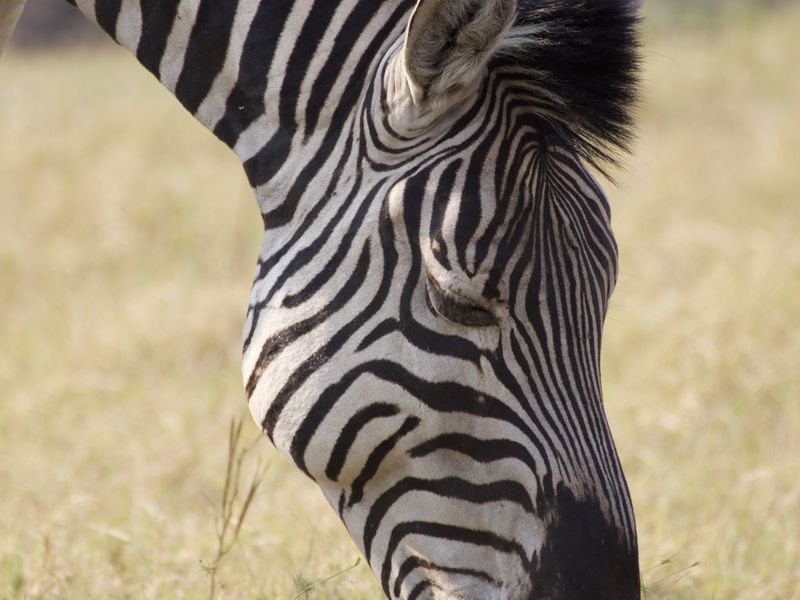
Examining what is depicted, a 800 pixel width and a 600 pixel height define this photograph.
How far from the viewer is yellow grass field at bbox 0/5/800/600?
11.6 ft

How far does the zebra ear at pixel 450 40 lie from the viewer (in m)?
1.99

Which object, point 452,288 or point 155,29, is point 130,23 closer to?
point 155,29

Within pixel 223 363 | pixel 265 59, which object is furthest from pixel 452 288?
pixel 223 363

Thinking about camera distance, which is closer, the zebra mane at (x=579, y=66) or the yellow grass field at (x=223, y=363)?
the zebra mane at (x=579, y=66)

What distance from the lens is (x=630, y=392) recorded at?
17.2ft

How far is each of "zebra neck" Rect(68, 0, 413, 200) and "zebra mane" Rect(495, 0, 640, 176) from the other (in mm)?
299

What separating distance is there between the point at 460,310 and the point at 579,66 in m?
0.58

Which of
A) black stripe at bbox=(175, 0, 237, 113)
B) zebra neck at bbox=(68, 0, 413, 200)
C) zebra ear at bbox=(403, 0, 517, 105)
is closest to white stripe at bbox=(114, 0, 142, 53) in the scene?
zebra neck at bbox=(68, 0, 413, 200)

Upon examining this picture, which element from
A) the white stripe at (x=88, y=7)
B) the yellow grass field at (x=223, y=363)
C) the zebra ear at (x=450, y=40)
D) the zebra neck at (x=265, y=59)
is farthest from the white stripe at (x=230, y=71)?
the yellow grass field at (x=223, y=363)

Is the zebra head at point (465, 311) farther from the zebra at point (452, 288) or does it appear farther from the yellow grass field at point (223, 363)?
the yellow grass field at point (223, 363)

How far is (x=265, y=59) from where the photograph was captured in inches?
95.7

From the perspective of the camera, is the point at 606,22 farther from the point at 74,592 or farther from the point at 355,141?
the point at 74,592

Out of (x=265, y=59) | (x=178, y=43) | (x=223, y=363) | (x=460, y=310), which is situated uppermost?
(x=223, y=363)

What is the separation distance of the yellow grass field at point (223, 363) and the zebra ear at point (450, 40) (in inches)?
30.6
